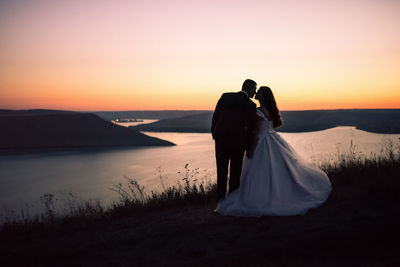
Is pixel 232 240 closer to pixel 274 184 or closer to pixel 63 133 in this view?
pixel 274 184

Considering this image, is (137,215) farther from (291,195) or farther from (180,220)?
(291,195)

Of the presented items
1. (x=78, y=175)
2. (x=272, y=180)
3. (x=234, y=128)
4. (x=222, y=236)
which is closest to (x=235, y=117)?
(x=234, y=128)

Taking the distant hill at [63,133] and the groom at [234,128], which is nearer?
the groom at [234,128]

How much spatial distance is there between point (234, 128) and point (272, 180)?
104cm

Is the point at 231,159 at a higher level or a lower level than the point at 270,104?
lower

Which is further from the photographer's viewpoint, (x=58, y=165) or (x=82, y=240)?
Answer: (x=58, y=165)

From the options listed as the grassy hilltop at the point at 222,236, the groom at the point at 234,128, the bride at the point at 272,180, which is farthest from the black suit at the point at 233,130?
the grassy hilltop at the point at 222,236

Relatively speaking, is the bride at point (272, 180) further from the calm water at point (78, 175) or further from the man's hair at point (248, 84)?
the calm water at point (78, 175)

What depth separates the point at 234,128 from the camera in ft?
16.4

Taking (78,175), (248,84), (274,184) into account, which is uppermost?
(248,84)

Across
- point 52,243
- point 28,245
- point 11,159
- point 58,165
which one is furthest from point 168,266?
point 11,159

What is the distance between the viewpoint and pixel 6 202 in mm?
26547

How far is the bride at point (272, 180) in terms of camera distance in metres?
4.63

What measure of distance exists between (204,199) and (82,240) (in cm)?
245
